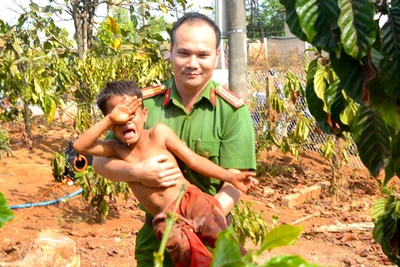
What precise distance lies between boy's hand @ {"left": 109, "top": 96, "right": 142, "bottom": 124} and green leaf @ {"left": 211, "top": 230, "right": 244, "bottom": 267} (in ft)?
6.21

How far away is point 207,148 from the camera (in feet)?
9.57

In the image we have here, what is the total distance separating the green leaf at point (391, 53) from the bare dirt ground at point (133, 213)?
2691 mm

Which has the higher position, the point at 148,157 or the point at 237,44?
the point at 237,44

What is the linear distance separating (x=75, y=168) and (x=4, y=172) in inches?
47.5

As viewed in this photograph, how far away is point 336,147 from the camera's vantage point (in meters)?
8.16

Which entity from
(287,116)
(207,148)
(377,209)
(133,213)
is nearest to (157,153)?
(207,148)

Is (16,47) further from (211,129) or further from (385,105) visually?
(385,105)

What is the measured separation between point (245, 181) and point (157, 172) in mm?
367

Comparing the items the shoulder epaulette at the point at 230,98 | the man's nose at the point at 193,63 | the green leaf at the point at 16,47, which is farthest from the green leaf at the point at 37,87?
the man's nose at the point at 193,63

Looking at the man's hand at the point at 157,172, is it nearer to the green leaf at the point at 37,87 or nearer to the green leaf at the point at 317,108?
the green leaf at the point at 317,108

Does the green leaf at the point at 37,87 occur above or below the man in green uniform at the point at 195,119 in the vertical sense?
below

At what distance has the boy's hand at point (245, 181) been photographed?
2.71 metres

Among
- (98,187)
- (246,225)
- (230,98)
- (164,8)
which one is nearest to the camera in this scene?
(230,98)

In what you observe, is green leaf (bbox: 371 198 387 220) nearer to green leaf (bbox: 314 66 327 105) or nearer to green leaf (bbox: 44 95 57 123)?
green leaf (bbox: 314 66 327 105)
